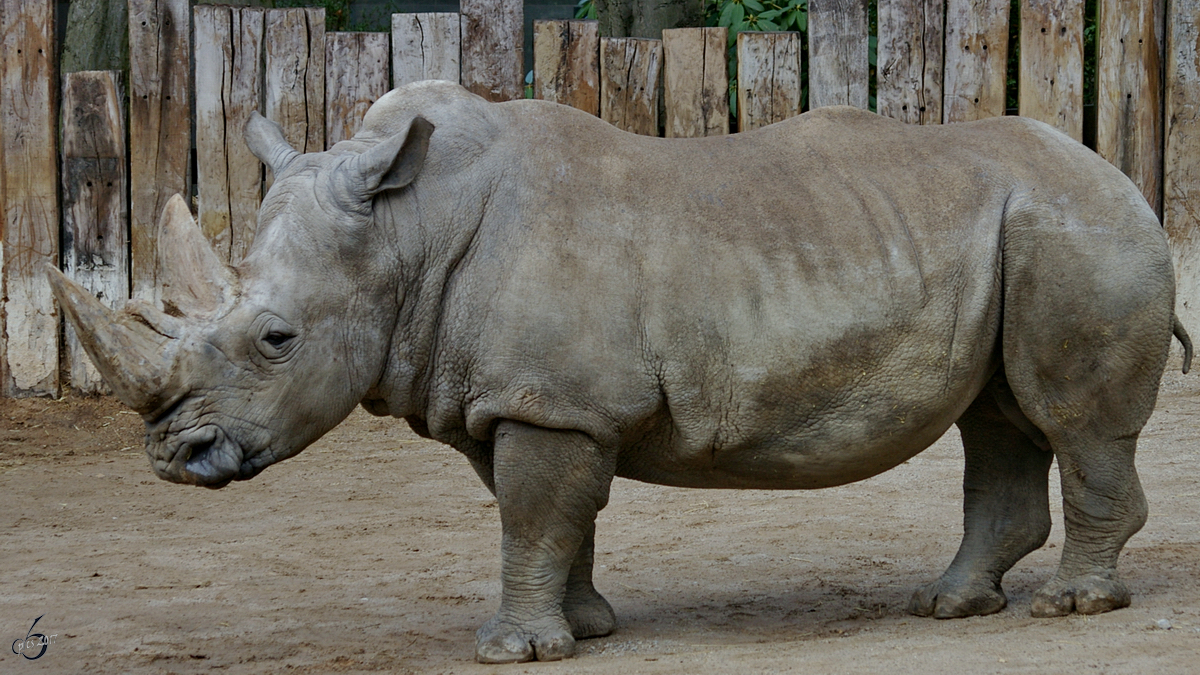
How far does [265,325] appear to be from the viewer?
13.5ft

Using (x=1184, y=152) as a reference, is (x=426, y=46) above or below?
above

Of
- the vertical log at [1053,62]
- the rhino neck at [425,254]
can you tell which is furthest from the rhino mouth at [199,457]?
the vertical log at [1053,62]

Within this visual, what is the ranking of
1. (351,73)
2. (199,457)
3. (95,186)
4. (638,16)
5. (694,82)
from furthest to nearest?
(638,16) < (95,186) < (351,73) < (694,82) < (199,457)

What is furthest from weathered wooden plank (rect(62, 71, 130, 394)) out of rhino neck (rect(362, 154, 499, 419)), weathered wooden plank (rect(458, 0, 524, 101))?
rhino neck (rect(362, 154, 499, 419))

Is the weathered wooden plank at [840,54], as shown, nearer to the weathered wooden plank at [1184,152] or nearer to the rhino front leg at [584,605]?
the weathered wooden plank at [1184,152]

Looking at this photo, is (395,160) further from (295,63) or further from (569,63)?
(295,63)

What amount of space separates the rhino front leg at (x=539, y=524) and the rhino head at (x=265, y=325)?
1.83ft

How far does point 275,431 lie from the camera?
13.7 feet

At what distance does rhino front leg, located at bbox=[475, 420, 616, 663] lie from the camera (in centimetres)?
433

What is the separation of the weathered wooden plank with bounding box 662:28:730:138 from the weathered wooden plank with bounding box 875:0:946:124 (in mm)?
1025

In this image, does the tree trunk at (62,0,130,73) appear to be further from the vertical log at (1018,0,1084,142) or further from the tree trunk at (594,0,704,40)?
the vertical log at (1018,0,1084,142)

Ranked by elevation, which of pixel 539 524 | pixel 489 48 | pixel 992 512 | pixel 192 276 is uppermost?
pixel 489 48

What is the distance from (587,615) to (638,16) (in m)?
6.59

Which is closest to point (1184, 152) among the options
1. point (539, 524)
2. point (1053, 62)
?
point (1053, 62)
